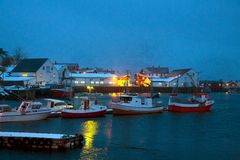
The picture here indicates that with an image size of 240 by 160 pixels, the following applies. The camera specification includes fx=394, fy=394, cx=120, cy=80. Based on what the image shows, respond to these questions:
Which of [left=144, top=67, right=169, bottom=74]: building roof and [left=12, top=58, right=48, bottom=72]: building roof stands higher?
[left=144, top=67, right=169, bottom=74]: building roof

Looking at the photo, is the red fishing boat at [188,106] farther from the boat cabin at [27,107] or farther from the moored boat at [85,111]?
the boat cabin at [27,107]

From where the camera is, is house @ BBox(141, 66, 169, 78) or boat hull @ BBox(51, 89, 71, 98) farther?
house @ BBox(141, 66, 169, 78)

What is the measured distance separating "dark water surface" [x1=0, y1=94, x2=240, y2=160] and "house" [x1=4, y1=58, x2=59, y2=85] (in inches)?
1902

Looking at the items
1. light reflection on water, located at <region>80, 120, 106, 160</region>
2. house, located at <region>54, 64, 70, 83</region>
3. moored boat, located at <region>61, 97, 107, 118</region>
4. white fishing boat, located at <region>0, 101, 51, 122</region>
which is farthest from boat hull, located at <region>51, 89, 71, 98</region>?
light reflection on water, located at <region>80, 120, 106, 160</region>

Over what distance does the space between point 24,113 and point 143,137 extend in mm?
12341

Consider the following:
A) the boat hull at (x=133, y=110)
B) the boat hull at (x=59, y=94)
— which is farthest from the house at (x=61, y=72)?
the boat hull at (x=133, y=110)

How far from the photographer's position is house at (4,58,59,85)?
86.1 meters

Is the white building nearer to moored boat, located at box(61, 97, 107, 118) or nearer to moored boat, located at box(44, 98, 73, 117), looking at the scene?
moored boat, located at box(44, 98, 73, 117)

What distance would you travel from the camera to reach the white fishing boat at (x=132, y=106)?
142ft

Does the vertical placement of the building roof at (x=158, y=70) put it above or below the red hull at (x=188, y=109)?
above

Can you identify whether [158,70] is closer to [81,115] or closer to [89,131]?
[81,115]

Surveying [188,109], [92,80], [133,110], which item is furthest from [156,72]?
[133,110]

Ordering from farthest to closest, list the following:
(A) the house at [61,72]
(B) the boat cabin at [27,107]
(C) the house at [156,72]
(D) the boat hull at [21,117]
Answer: (C) the house at [156,72]
(A) the house at [61,72]
(B) the boat cabin at [27,107]
(D) the boat hull at [21,117]

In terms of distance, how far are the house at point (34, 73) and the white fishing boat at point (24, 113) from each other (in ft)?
160
